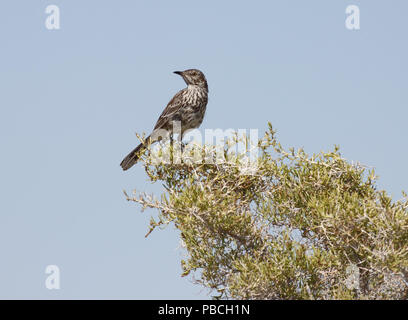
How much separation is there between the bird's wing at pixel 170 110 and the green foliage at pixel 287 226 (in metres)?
3.67

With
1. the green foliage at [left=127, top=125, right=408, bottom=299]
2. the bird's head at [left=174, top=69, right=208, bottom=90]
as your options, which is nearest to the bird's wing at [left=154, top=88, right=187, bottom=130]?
the bird's head at [left=174, top=69, right=208, bottom=90]

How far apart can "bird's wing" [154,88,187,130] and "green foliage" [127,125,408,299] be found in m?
3.67

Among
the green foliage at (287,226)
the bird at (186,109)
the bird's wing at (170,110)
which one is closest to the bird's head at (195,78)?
the bird at (186,109)

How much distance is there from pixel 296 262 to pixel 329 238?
2.41 ft

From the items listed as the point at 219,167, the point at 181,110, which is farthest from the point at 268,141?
the point at 181,110

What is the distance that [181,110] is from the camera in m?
14.9

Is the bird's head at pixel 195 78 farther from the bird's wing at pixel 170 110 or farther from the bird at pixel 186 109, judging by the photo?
the bird's wing at pixel 170 110

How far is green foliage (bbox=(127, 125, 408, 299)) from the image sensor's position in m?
9.68

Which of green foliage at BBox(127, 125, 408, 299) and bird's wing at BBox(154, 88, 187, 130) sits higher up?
bird's wing at BBox(154, 88, 187, 130)

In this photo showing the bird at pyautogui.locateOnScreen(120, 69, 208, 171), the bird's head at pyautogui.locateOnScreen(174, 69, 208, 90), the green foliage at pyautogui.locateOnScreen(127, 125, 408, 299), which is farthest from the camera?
the bird's head at pyautogui.locateOnScreen(174, 69, 208, 90)

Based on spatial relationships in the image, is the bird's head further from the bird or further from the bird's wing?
the bird's wing

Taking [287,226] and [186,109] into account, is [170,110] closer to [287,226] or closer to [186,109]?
[186,109]

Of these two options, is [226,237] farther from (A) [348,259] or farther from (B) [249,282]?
(A) [348,259]

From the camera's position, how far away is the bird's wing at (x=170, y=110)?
14711mm
